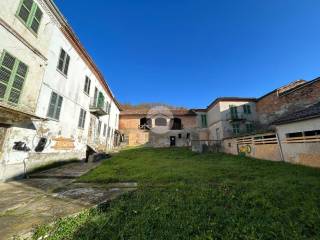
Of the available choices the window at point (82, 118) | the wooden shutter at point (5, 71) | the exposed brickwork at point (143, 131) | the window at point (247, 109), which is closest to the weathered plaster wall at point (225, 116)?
the window at point (247, 109)

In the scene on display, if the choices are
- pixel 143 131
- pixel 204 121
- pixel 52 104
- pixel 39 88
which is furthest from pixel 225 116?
pixel 39 88

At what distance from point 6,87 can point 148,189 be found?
6.99 meters

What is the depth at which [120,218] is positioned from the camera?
11.6ft

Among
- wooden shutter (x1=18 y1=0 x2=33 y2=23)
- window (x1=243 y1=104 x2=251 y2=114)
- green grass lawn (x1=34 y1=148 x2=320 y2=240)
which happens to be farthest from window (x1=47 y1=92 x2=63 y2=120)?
window (x1=243 y1=104 x2=251 y2=114)

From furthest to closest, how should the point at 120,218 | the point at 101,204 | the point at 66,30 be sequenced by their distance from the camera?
1. the point at 66,30
2. the point at 101,204
3. the point at 120,218

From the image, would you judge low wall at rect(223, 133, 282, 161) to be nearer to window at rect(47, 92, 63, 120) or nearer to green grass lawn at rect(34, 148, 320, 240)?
green grass lawn at rect(34, 148, 320, 240)

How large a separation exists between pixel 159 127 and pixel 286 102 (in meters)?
17.7

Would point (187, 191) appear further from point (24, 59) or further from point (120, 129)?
point (120, 129)

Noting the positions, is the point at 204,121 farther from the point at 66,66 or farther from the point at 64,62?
the point at 64,62

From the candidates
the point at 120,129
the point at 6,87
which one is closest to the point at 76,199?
the point at 6,87

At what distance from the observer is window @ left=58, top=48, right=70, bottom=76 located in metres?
9.97

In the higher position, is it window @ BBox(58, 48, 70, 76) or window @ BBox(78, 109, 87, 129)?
window @ BBox(58, 48, 70, 76)

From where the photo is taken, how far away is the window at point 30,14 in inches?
276

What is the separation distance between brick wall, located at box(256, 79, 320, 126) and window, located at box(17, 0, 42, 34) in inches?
936
